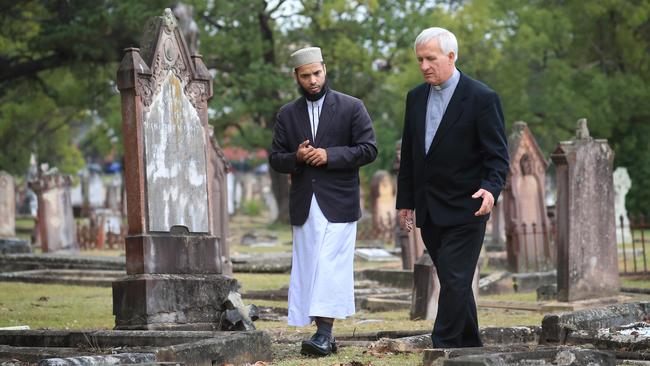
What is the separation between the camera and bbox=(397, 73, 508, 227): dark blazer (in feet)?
25.1

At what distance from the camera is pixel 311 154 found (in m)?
8.82

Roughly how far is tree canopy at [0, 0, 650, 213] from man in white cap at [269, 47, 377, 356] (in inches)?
986

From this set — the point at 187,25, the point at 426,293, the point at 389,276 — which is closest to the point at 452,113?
the point at 426,293

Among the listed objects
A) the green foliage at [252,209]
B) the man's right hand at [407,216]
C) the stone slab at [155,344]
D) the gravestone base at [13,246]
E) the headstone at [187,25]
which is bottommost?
the stone slab at [155,344]

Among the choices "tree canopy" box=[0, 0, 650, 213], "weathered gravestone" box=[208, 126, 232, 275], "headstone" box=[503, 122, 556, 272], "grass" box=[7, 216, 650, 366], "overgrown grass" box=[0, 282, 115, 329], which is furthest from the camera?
"tree canopy" box=[0, 0, 650, 213]

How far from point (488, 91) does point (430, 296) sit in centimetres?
479

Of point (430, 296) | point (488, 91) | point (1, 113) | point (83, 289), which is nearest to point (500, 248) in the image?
point (83, 289)

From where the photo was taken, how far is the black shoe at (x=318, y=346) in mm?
8508

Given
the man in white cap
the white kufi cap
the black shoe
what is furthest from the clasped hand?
the black shoe

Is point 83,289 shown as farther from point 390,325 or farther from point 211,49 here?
point 211,49

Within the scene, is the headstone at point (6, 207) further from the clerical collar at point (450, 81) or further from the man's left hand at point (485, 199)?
the man's left hand at point (485, 199)

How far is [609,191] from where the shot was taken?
46.0 ft

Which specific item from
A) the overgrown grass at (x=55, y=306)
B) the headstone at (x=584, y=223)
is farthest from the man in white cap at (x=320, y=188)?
the headstone at (x=584, y=223)

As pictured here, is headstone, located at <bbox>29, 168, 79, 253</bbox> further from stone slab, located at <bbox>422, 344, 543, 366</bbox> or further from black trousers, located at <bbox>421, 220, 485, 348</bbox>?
stone slab, located at <bbox>422, 344, 543, 366</bbox>
